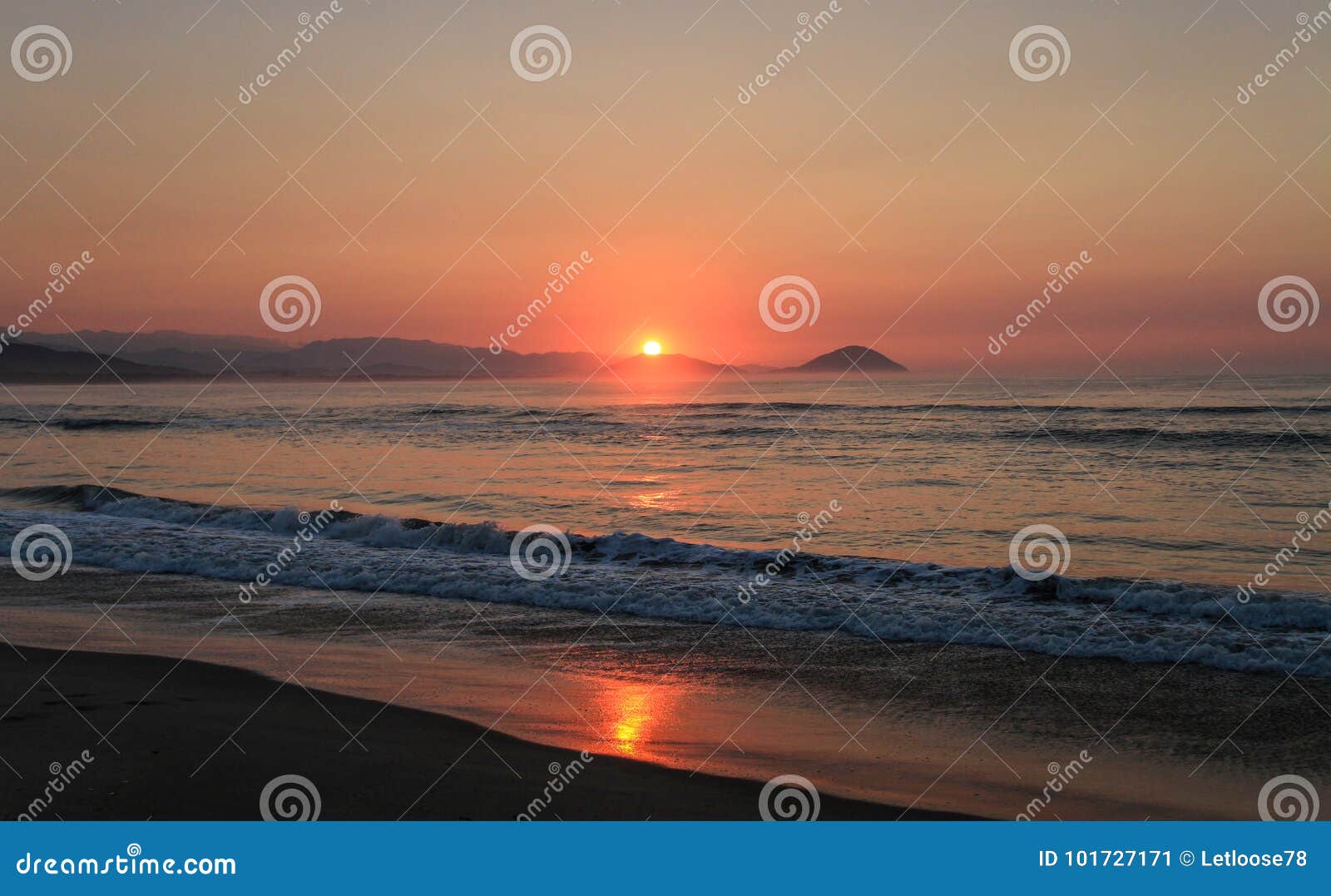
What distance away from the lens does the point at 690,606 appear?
10852 millimetres

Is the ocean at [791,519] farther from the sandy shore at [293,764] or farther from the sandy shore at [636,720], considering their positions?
the sandy shore at [293,764]

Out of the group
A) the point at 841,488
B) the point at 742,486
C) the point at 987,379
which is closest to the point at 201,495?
the point at 742,486

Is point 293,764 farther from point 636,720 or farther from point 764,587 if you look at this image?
point 764,587

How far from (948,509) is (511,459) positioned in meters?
15.1

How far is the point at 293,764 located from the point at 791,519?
12882 millimetres

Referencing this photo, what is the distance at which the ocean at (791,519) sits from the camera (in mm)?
10352

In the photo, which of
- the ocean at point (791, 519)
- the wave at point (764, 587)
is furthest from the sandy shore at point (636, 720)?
the ocean at point (791, 519)

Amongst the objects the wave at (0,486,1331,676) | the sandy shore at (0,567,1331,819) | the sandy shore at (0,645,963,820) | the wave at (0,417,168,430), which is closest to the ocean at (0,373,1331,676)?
the wave at (0,486,1331,676)

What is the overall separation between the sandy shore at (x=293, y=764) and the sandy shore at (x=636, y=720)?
23 millimetres

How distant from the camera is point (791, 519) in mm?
17719

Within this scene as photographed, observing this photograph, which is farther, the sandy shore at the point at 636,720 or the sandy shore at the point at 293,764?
the sandy shore at the point at 636,720

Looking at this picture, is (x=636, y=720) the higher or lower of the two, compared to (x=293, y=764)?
higher

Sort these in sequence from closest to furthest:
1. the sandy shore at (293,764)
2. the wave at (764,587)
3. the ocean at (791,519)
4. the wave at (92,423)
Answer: the sandy shore at (293,764), the wave at (764,587), the ocean at (791,519), the wave at (92,423)

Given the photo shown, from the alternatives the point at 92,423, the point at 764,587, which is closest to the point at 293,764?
the point at 764,587
